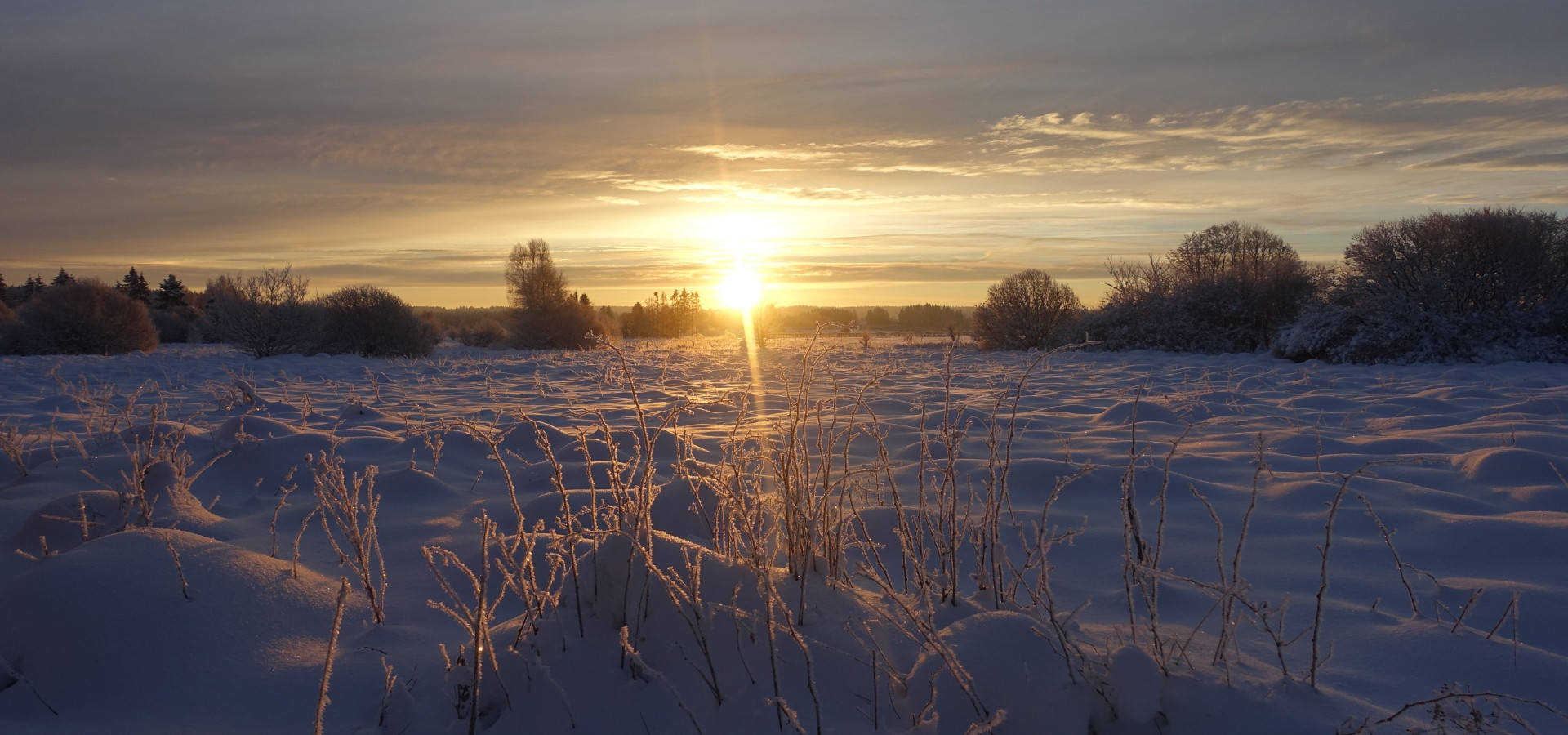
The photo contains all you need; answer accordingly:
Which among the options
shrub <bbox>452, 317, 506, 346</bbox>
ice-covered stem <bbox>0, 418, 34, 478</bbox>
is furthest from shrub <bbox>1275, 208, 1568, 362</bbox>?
shrub <bbox>452, 317, 506, 346</bbox>

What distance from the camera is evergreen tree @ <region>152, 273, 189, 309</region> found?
3719 cm

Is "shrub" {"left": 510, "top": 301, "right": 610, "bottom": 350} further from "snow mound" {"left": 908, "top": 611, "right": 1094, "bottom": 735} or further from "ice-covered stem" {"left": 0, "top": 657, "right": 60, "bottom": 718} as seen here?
"snow mound" {"left": 908, "top": 611, "right": 1094, "bottom": 735}

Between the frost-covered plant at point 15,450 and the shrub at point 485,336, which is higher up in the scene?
the shrub at point 485,336

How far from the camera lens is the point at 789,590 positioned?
208 centimetres

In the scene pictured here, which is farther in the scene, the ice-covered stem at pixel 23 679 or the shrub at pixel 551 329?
the shrub at pixel 551 329

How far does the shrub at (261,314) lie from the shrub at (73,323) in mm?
1729

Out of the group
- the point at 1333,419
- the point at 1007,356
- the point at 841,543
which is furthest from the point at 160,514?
the point at 1007,356

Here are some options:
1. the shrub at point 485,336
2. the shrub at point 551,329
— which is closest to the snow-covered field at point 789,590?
the shrub at point 551,329

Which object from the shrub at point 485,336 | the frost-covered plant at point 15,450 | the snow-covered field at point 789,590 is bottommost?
the snow-covered field at point 789,590

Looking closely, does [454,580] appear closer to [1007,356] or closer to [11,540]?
[11,540]

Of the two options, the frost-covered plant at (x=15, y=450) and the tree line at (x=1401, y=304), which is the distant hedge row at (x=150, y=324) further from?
the tree line at (x=1401, y=304)

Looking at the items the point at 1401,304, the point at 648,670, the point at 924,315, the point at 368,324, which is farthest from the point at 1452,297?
the point at 924,315

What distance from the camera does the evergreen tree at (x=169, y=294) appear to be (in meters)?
37.2

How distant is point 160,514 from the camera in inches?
125
